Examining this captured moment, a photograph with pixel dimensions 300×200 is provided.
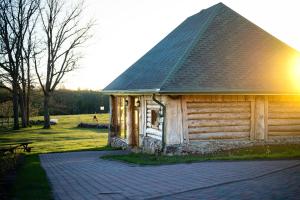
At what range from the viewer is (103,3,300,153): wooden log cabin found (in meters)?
16.3

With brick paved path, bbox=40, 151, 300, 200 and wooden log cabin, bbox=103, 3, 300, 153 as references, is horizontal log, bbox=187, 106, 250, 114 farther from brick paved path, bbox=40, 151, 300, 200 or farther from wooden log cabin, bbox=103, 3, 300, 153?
brick paved path, bbox=40, 151, 300, 200

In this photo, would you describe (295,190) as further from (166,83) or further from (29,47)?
(29,47)

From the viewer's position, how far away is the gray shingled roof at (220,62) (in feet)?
53.2

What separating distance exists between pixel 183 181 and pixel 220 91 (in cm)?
566

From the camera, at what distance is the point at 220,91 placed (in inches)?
627

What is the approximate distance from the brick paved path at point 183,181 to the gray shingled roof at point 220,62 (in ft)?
11.7

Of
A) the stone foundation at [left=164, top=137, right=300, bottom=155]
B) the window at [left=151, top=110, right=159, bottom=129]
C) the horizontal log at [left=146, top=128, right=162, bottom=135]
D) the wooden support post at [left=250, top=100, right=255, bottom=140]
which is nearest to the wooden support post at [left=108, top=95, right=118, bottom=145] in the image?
the horizontal log at [left=146, top=128, right=162, bottom=135]

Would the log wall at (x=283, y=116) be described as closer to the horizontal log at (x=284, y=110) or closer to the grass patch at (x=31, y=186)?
the horizontal log at (x=284, y=110)

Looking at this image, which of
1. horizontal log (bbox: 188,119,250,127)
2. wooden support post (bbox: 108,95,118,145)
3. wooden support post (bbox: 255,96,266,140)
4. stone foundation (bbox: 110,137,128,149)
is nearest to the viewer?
horizontal log (bbox: 188,119,250,127)

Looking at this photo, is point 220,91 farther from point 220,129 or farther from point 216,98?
point 220,129

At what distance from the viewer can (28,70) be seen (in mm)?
43156

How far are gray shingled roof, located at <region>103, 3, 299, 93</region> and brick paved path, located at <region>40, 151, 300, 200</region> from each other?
141 inches

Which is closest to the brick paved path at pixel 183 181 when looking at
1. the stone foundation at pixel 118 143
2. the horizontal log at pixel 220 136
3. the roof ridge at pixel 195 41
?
the horizontal log at pixel 220 136

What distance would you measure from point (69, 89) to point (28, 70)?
66.2ft
